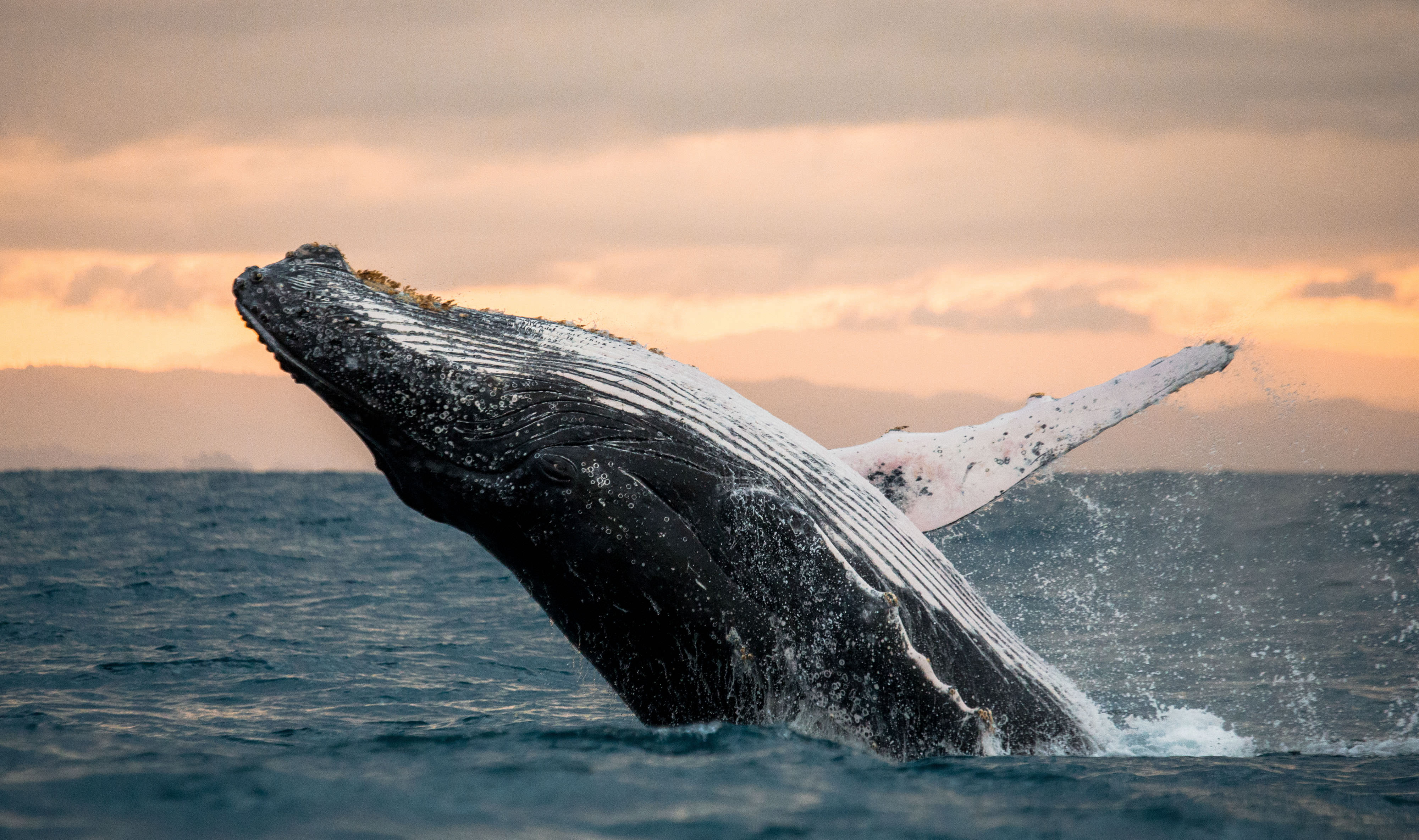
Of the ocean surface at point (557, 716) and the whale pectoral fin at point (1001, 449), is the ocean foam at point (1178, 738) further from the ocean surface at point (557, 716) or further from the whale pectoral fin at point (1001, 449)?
the whale pectoral fin at point (1001, 449)

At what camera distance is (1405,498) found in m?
54.2

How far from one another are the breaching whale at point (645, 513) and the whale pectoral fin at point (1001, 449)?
1041 mm

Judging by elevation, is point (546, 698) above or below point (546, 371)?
below

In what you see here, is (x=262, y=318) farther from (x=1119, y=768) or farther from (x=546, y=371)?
(x=1119, y=768)

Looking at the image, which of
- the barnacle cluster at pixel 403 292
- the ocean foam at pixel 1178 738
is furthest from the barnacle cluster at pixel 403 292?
the ocean foam at pixel 1178 738

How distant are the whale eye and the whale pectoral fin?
2.23m

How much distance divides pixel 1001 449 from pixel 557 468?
3.19 meters

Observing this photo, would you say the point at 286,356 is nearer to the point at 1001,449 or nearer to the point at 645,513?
the point at 645,513

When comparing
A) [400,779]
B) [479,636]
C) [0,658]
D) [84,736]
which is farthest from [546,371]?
[0,658]

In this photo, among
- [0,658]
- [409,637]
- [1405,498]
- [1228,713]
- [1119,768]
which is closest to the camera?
[1119,768]

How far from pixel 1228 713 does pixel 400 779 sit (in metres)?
7.57

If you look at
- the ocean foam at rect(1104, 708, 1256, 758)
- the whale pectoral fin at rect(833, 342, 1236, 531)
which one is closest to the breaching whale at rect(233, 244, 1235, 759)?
the whale pectoral fin at rect(833, 342, 1236, 531)

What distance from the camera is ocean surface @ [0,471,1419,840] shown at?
4.71 m

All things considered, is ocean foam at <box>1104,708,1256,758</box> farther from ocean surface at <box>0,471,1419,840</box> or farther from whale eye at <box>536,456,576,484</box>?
whale eye at <box>536,456,576,484</box>
